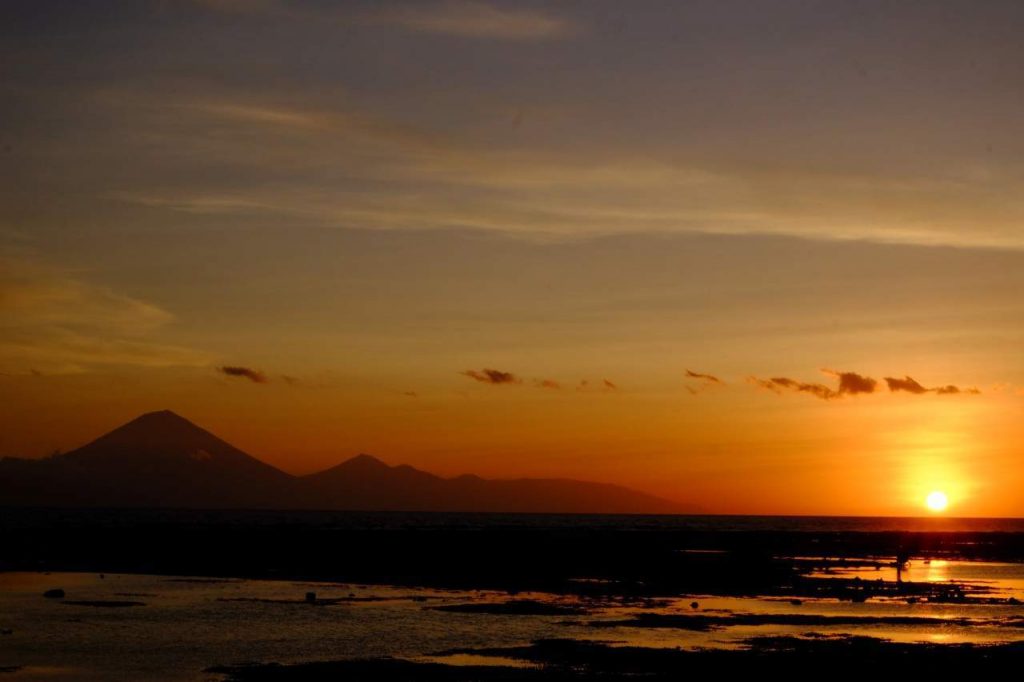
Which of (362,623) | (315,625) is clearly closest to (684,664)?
(362,623)

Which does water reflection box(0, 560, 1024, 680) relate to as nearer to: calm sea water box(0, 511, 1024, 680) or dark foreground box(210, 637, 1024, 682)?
calm sea water box(0, 511, 1024, 680)

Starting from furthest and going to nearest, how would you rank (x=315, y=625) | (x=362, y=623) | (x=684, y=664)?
(x=362, y=623) < (x=315, y=625) < (x=684, y=664)

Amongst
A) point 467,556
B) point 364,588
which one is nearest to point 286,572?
point 364,588

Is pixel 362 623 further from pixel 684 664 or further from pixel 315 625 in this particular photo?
pixel 684 664

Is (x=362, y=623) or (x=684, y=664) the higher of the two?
(x=684, y=664)

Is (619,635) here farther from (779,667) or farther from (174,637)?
(174,637)

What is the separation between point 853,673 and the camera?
111ft

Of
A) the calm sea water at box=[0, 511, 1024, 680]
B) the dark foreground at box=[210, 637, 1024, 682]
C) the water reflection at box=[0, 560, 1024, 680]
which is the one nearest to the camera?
the dark foreground at box=[210, 637, 1024, 682]

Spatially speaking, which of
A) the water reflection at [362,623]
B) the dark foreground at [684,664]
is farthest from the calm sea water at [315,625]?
the dark foreground at [684,664]

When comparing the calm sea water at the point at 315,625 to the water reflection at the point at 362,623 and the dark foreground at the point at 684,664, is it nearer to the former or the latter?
the water reflection at the point at 362,623

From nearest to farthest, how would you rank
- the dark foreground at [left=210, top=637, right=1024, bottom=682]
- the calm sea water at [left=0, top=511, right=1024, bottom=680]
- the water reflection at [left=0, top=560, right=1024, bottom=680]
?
the dark foreground at [left=210, top=637, right=1024, bottom=682]
the calm sea water at [left=0, top=511, right=1024, bottom=680]
the water reflection at [left=0, top=560, right=1024, bottom=680]

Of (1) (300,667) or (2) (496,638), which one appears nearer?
(1) (300,667)

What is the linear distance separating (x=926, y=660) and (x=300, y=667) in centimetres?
1945

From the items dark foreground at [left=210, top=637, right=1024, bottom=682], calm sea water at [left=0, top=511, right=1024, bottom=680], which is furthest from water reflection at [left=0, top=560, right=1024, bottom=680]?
dark foreground at [left=210, top=637, right=1024, bottom=682]
